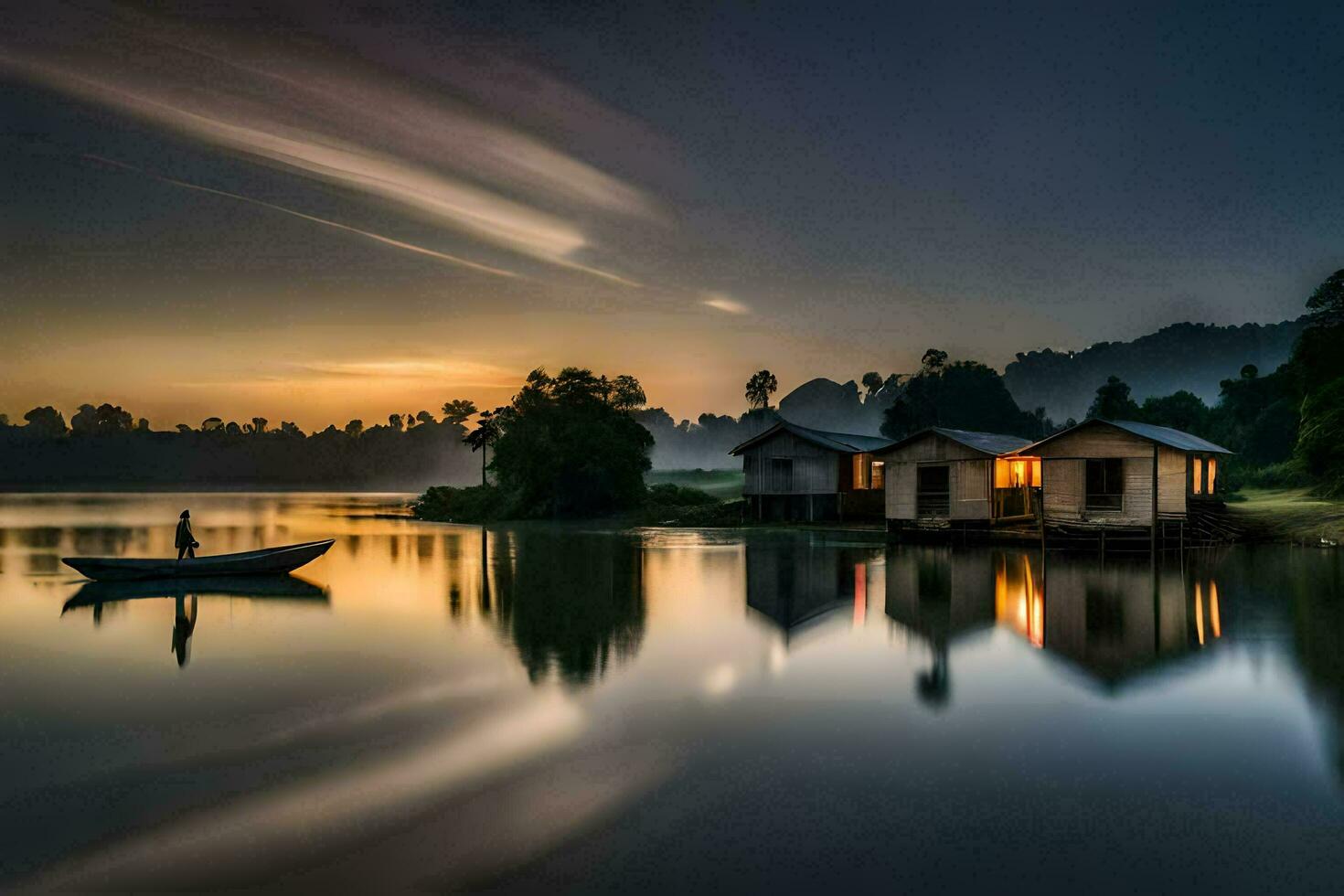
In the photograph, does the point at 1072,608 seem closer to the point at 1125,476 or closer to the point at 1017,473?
the point at 1125,476

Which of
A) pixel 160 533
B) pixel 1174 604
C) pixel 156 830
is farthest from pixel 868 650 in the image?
pixel 160 533

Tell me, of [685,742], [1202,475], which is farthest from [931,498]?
[685,742]

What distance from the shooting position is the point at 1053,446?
36438 millimetres

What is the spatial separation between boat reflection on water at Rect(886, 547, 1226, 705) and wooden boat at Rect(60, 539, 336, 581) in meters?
19.5

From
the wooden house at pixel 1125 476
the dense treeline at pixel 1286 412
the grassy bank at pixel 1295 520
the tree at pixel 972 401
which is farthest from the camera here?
the tree at pixel 972 401

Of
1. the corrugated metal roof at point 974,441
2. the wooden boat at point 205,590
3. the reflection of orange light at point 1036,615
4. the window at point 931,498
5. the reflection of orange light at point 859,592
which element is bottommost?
the wooden boat at point 205,590

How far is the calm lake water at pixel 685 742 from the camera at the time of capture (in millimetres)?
7488

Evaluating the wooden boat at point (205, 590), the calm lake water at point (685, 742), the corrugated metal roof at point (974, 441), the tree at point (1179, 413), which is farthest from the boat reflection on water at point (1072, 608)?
the tree at point (1179, 413)

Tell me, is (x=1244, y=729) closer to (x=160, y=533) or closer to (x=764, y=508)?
(x=764, y=508)

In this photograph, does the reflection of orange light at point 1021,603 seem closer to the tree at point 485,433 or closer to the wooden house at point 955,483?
the wooden house at point 955,483

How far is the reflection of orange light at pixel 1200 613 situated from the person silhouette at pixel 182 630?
20.3 metres

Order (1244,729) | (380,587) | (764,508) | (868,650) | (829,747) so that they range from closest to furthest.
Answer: (829,747), (1244,729), (868,650), (380,587), (764,508)

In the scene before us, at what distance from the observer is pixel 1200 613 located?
19984 millimetres

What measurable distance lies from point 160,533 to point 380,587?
1498 inches
